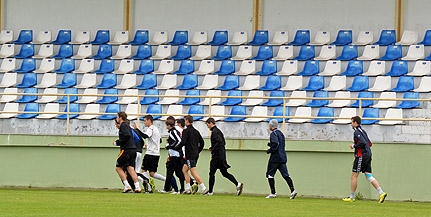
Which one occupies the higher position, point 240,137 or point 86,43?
point 86,43

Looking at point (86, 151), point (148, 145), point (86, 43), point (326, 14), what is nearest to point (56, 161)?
point (86, 151)

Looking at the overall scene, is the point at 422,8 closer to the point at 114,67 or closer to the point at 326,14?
the point at 326,14

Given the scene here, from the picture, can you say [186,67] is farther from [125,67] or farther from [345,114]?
[345,114]

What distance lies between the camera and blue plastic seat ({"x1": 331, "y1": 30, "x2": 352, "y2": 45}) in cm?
2978

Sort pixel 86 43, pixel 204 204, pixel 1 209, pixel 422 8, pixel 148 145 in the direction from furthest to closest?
pixel 86 43 < pixel 422 8 < pixel 148 145 < pixel 204 204 < pixel 1 209

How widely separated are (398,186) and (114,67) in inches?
388

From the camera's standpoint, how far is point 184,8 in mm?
32281

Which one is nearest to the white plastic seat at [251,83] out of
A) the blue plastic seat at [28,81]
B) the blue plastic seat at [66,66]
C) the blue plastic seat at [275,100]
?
the blue plastic seat at [275,100]

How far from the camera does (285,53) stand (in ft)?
98.2

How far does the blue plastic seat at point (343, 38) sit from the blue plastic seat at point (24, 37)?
357 inches

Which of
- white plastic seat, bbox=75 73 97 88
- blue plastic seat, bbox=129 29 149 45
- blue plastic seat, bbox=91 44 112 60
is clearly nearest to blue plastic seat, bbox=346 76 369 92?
blue plastic seat, bbox=129 29 149 45

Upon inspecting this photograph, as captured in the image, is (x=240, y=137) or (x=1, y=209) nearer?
(x=1, y=209)

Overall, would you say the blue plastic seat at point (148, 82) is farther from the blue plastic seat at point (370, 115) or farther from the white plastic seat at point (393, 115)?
the white plastic seat at point (393, 115)

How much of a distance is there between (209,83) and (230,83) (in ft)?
1.87
